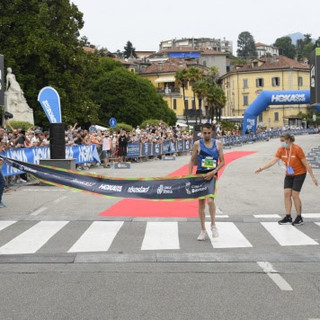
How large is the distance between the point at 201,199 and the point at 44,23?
36839 mm

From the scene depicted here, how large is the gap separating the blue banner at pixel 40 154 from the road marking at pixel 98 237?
25.1 feet

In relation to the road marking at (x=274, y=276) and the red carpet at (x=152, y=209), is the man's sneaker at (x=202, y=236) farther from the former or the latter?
the red carpet at (x=152, y=209)

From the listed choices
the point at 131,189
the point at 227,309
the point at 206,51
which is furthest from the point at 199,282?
the point at 206,51

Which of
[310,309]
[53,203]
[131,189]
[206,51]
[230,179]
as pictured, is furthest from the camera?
[206,51]

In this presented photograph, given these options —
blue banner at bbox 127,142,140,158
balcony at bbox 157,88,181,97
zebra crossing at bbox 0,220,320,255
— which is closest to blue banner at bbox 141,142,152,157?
blue banner at bbox 127,142,140,158

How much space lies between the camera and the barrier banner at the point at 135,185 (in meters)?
10.1

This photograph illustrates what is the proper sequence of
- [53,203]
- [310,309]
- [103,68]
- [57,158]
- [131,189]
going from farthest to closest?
[103,68] → [57,158] → [53,203] → [131,189] → [310,309]

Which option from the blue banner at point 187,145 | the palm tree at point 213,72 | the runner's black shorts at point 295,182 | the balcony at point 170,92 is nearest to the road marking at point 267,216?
the runner's black shorts at point 295,182

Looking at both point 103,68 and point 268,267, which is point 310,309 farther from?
point 103,68

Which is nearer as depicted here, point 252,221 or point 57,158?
point 252,221

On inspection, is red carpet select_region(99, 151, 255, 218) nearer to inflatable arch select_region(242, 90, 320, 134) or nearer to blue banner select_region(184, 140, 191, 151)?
blue banner select_region(184, 140, 191, 151)

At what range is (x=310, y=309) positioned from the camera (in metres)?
5.70

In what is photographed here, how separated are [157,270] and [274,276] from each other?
145cm

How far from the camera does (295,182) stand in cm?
1106
